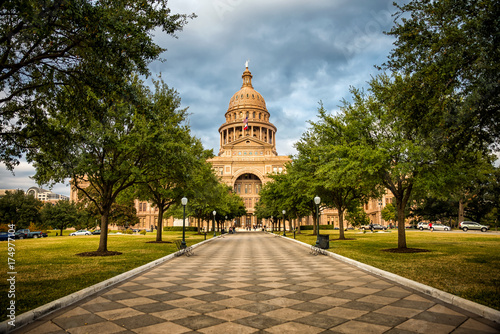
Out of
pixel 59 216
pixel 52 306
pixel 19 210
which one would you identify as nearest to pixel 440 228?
pixel 52 306

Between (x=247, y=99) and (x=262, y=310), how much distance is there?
125 metres

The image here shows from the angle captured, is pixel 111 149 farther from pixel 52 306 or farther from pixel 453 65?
pixel 453 65

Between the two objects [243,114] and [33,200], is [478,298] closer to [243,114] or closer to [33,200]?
[33,200]

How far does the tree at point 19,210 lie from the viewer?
4762 cm

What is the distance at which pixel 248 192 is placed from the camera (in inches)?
4210

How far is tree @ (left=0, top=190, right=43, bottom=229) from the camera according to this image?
47.6m

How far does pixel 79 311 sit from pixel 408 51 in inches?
451

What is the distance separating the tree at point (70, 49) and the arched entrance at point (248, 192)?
307 ft

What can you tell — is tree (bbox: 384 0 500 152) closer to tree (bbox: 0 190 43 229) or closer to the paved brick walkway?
the paved brick walkway

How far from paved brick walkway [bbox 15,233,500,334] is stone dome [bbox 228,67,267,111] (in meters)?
120

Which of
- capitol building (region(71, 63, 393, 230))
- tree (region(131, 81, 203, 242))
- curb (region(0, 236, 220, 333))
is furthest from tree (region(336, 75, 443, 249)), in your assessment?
capitol building (region(71, 63, 393, 230))

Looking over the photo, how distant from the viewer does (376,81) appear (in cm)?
1783

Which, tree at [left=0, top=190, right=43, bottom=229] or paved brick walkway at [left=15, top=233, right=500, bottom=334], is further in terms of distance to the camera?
tree at [left=0, top=190, right=43, bottom=229]

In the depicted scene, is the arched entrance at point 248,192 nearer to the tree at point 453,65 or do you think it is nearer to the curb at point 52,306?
the tree at point 453,65
